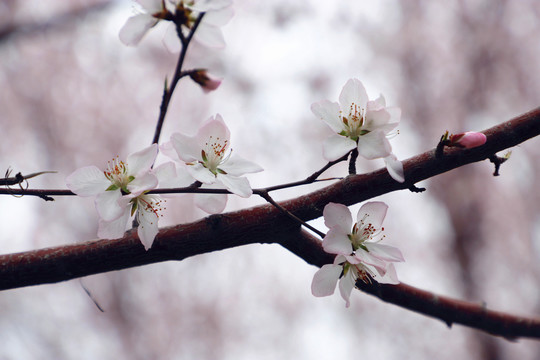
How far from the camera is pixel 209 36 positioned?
67cm

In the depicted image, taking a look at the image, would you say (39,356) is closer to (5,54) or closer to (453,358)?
(5,54)

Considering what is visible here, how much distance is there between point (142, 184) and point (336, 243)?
21cm

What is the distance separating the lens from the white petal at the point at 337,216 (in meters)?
0.49

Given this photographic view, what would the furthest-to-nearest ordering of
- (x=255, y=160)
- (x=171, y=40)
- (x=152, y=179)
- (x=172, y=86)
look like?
(x=255, y=160) < (x=171, y=40) < (x=172, y=86) < (x=152, y=179)

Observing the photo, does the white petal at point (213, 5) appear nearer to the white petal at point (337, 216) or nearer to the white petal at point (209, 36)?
the white petal at point (209, 36)

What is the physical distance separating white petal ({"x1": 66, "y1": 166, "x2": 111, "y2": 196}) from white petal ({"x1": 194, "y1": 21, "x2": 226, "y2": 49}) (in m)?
0.28

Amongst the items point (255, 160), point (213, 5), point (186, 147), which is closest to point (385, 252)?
point (186, 147)

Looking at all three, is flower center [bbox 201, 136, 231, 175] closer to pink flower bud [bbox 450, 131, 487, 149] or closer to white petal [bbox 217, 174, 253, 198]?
white petal [bbox 217, 174, 253, 198]

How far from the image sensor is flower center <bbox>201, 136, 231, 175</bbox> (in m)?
0.52

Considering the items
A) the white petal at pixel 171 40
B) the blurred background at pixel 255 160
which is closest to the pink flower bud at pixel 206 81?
the white petal at pixel 171 40

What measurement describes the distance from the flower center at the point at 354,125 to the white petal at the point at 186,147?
16 cm

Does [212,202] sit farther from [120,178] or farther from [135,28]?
[135,28]

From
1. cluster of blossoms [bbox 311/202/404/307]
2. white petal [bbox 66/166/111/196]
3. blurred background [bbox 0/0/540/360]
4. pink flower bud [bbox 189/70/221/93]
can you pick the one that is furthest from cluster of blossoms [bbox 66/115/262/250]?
blurred background [bbox 0/0/540/360]

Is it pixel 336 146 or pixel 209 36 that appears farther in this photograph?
pixel 209 36
